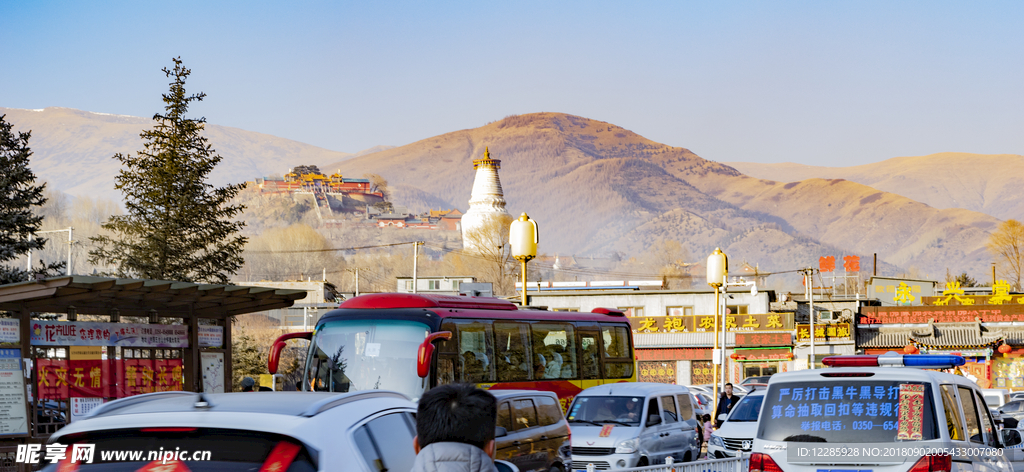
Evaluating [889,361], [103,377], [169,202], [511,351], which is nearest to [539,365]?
[511,351]

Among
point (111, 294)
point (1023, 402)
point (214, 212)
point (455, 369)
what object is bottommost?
point (1023, 402)

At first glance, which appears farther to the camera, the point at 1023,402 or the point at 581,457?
the point at 1023,402

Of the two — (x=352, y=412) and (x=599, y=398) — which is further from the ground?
(x=352, y=412)

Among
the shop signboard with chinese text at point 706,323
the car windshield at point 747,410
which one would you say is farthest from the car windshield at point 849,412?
the shop signboard with chinese text at point 706,323

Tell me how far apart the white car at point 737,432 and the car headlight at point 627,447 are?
216 cm

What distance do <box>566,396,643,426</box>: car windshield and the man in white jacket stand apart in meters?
12.7

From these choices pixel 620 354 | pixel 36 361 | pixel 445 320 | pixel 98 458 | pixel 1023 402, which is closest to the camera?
pixel 98 458

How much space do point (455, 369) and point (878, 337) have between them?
45194 mm

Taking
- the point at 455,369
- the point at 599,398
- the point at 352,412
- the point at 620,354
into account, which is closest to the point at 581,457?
the point at 599,398

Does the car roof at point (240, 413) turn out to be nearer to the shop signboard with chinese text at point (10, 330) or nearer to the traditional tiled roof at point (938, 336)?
the shop signboard with chinese text at point (10, 330)

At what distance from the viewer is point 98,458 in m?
5.12

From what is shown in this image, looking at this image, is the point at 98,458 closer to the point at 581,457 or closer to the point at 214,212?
the point at 581,457

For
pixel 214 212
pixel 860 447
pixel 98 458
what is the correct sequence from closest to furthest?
1. pixel 98 458
2. pixel 860 447
3. pixel 214 212

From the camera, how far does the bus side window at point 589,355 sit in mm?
22672
